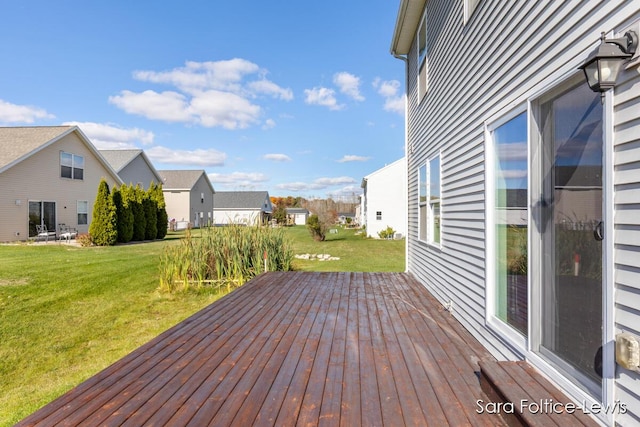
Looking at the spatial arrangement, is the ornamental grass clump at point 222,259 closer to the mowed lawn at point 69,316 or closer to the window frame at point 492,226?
the mowed lawn at point 69,316

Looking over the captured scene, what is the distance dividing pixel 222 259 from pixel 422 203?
14.0ft

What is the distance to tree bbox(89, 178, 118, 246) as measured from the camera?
13453 mm

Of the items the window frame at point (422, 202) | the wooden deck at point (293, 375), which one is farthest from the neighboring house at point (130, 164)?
the wooden deck at point (293, 375)

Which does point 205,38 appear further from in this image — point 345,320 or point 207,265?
point 345,320

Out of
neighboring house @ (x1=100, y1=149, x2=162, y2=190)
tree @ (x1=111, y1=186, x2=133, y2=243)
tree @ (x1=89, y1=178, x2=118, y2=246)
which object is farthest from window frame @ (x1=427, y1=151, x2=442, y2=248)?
neighboring house @ (x1=100, y1=149, x2=162, y2=190)

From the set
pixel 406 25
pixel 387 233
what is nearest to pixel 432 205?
pixel 406 25

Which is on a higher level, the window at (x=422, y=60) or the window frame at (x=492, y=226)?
the window at (x=422, y=60)

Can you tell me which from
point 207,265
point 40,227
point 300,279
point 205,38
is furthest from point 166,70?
point 300,279

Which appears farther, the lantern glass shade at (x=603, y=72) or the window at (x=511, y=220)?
the window at (x=511, y=220)

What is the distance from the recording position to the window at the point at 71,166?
51.0ft

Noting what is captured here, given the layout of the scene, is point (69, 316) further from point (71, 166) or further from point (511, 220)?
point (71, 166)

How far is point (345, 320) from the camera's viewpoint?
3561 millimetres

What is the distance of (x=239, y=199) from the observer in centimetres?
4097

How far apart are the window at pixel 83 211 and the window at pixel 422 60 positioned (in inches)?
690
